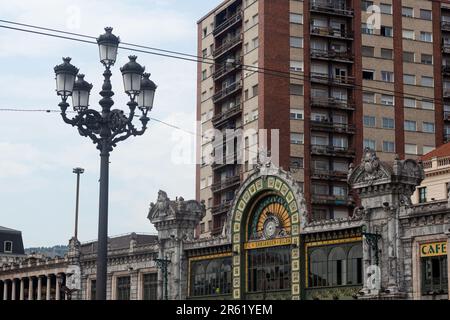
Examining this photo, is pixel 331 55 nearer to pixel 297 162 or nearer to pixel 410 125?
pixel 410 125

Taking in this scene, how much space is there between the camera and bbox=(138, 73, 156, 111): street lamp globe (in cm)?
2562

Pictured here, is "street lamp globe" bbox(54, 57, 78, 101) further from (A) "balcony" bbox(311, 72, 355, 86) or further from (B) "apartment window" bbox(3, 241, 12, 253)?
(B) "apartment window" bbox(3, 241, 12, 253)

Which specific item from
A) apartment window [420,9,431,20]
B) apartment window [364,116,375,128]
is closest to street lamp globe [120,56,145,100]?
apartment window [364,116,375,128]

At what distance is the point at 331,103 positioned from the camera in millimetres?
81938

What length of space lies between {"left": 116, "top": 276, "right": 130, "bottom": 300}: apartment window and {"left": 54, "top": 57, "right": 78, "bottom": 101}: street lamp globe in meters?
41.1

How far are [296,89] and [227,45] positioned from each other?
979cm

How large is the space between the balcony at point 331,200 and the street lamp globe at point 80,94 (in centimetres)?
5509

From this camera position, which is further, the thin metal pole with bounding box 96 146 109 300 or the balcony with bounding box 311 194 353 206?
the balcony with bounding box 311 194 353 206

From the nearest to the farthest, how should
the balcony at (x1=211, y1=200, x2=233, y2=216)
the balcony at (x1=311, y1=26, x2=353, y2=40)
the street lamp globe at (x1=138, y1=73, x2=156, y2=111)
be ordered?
the street lamp globe at (x1=138, y1=73, x2=156, y2=111), the balcony at (x1=311, y1=26, x2=353, y2=40), the balcony at (x1=211, y1=200, x2=233, y2=216)

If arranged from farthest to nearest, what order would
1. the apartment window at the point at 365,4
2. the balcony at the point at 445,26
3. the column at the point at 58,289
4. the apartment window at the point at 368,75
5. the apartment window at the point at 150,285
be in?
the balcony at the point at 445,26 → the apartment window at the point at 365,4 → the apartment window at the point at 368,75 → the column at the point at 58,289 → the apartment window at the point at 150,285

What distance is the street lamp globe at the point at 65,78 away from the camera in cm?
2536

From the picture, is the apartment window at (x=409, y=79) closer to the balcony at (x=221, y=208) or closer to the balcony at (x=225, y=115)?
the balcony at (x=225, y=115)

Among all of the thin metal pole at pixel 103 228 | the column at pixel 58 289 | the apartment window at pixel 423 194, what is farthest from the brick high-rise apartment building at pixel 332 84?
the thin metal pole at pixel 103 228

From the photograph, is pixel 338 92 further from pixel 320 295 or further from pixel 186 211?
pixel 320 295
